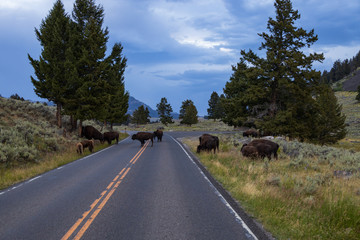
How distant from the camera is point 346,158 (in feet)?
43.9

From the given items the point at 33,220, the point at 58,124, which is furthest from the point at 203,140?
the point at 58,124

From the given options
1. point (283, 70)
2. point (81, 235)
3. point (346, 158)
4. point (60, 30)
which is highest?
point (60, 30)

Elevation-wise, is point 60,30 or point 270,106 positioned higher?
point 60,30

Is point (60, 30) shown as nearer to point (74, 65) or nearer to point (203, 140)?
point (74, 65)

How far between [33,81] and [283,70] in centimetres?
2588

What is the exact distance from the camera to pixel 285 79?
25359 millimetres

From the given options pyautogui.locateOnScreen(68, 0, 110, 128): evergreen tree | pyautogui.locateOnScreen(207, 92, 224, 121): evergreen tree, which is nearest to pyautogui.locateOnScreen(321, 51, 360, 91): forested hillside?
pyautogui.locateOnScreen(207, 92, 224, 121): evergreen tree

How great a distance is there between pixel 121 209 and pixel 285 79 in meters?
23.6

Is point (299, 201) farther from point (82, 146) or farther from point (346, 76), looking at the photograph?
point (346, 76)

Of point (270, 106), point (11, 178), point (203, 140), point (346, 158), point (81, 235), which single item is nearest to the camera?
point (81, 235)

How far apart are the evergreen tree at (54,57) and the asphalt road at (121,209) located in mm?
16054

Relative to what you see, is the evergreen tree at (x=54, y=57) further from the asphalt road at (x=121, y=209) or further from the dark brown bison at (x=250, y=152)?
the dark brown bison at (x=250, y=152)

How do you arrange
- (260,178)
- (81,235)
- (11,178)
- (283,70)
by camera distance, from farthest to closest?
(283,70)
(11,178)
(260,178)
(81,235)

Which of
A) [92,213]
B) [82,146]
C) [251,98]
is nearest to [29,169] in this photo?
[82,146]
